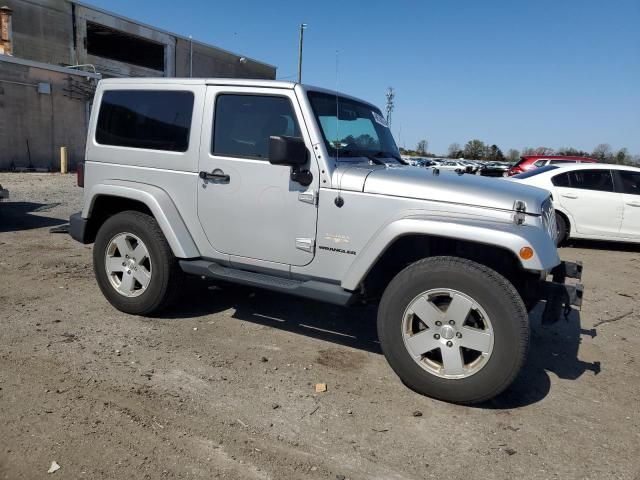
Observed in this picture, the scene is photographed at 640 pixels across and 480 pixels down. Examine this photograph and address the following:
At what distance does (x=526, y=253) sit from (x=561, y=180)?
23.5 feet

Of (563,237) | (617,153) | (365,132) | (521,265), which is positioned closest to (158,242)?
(365,132)

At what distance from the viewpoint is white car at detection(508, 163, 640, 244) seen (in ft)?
30.0

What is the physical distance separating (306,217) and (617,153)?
130ft

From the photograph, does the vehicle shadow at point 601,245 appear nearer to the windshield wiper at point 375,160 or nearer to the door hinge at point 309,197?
the windshield wiper at point 375,160

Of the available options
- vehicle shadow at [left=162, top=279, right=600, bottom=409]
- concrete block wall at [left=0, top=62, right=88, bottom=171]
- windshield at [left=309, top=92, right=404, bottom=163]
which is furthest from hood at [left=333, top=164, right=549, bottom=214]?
concrete block wall at [left=0, top=62, right=88, bottom=171]

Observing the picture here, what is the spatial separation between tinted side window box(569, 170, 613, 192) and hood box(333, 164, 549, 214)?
247 inches

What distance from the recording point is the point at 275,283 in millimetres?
3980

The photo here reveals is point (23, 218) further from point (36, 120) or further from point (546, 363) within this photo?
point (36, 120)

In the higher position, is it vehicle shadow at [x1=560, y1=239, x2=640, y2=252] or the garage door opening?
the garage door opening

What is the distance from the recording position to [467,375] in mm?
3312

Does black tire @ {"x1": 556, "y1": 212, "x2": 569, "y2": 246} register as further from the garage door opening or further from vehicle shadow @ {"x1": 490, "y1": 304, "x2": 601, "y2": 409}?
the garage door opening

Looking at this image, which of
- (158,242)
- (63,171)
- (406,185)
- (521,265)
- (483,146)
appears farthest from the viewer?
(483,146)

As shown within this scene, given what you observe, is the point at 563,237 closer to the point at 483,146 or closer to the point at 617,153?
the point at 617,153

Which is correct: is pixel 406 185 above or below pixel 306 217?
above
